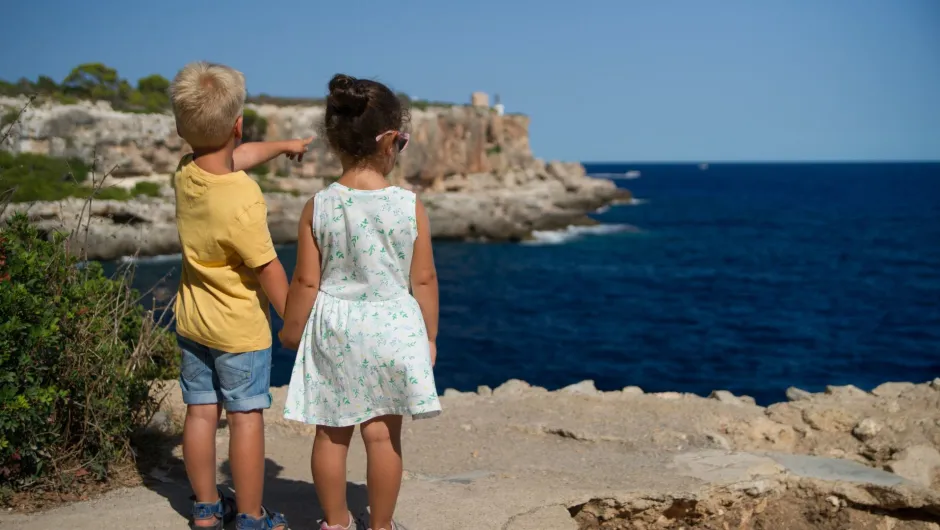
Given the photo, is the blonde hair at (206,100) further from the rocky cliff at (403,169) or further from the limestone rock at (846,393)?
the rocky cliff at (403,169)

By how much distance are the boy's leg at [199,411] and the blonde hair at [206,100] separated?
0.86m

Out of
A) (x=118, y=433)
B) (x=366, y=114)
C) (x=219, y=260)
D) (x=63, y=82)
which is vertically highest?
(x=63, y=82)

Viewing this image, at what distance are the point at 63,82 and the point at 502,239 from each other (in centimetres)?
2311

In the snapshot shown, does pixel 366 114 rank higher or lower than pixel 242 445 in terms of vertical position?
higher

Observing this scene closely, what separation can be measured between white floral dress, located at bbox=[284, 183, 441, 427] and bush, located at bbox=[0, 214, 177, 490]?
51.9 inches

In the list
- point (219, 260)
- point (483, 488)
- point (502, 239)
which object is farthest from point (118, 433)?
point (502, 239)

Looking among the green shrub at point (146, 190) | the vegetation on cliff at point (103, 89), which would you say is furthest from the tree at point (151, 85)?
the green shrub at point (146, 190)

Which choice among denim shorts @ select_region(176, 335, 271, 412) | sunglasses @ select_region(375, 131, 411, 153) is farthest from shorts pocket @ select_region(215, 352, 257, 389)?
sunglasses @ select_region(375, 131, 411, 153)

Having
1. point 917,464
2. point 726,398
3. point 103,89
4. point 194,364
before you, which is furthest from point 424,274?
point 103,89

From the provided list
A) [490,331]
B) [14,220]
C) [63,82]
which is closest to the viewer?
[14,220]

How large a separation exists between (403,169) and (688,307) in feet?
77.1

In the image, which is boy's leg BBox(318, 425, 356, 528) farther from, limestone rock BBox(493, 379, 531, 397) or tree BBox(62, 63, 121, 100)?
tree BBox(62, 63, 121, 100)

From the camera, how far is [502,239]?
41938mm

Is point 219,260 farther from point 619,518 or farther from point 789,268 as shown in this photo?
point 789,268
